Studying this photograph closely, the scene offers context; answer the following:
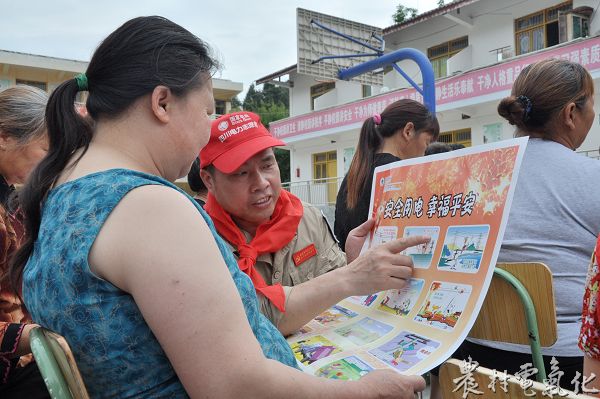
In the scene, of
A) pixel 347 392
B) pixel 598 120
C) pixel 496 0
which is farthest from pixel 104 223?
pixel 496 0

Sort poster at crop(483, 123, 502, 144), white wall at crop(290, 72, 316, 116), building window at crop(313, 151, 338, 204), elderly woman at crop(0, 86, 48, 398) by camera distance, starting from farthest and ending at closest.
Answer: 1. white wall at crop(290, 72, 316, 116)
2. building window at crop(313, 151, 338, 204)
3. poster at crop(483, 123, 502, 144)
4. elderly woman at crop(0, 86, 48, 398)

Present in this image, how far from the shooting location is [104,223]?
842 mm

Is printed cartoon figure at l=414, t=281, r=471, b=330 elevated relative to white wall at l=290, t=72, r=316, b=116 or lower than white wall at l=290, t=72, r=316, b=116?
lower

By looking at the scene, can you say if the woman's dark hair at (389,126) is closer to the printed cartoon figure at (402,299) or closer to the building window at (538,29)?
Result: the printed cartoon figure at (402,299)

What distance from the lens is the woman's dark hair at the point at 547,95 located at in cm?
188

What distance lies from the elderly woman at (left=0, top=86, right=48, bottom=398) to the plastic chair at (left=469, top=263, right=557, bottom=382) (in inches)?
52.1

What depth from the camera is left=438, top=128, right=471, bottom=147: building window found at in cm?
1422

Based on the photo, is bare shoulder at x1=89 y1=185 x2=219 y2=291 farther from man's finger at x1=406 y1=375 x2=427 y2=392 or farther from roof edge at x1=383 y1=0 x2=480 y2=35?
roof edge at x1=383 y1=0 x2=480 y2=35

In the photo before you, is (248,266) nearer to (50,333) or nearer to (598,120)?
(50,333)

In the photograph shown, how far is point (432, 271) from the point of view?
124 cm

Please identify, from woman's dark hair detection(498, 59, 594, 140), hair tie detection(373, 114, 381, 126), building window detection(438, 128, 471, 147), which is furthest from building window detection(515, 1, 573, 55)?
woman's dark hair detection(498, 59, 594, 140)

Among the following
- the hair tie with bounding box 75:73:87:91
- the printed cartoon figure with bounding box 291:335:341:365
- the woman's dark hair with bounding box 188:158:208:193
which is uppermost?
the hair tie with bounding box 75:73:87:91

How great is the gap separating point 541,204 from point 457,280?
0.70m

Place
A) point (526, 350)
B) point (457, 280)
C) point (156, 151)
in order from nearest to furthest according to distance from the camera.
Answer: point (156, 151), point (457, 280), point (526, 350)
